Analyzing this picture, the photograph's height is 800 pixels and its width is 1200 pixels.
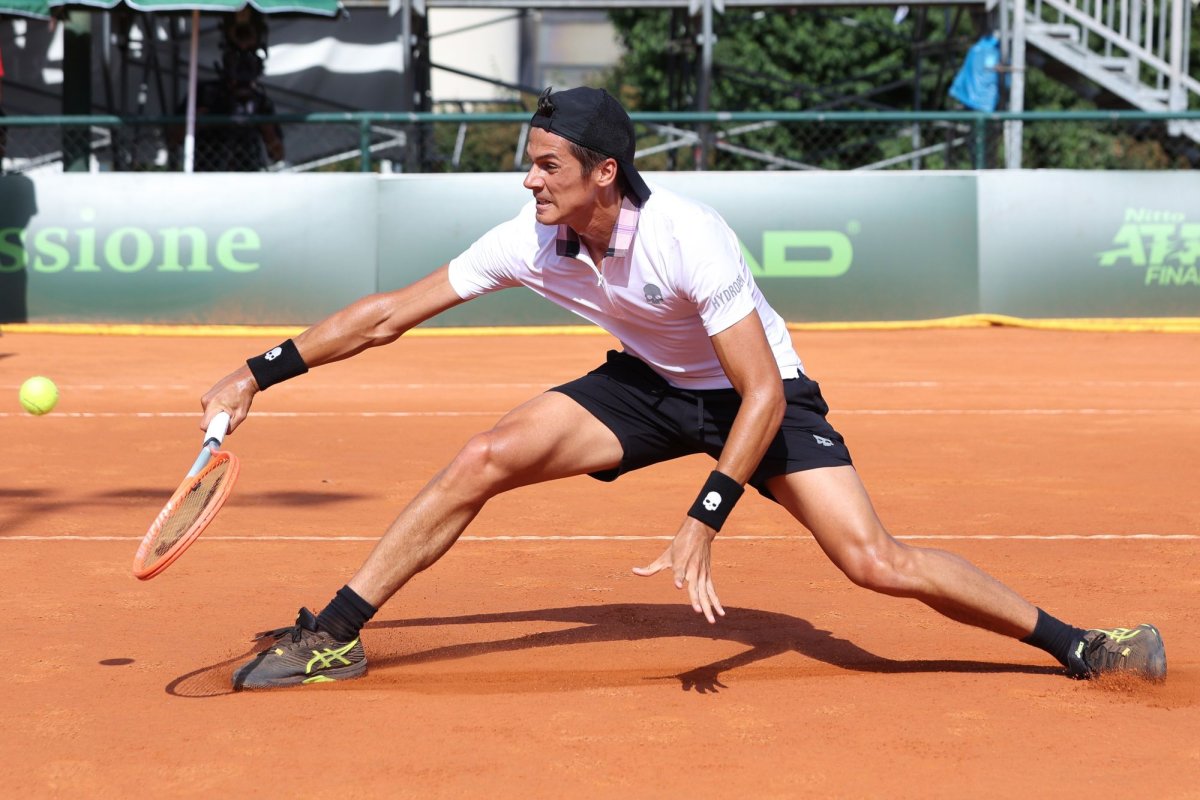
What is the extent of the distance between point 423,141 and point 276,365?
13.7 m

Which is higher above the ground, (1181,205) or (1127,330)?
(1181,205)

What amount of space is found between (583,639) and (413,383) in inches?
285

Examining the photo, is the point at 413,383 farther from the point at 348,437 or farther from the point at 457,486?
the point at 457,486

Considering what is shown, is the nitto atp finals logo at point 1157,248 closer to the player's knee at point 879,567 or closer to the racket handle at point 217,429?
the player's knee at point 879,567

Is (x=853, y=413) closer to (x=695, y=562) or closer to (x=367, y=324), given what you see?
(x=367, y=324)

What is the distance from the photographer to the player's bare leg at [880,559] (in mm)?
4555

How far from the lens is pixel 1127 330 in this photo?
15969mm

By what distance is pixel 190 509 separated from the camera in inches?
181

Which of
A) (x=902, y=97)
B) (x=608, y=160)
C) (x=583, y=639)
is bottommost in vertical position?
(x=583, y=639)

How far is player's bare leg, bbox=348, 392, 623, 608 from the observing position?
15.3 ft

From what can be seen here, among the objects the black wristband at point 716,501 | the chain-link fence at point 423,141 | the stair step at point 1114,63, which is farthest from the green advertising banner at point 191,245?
the black wristband at point 716,501

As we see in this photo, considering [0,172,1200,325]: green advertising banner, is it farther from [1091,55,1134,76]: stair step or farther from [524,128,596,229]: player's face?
[524,128,596,229]: player's face

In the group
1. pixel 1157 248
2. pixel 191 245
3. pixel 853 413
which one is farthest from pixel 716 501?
pixel 1157 248

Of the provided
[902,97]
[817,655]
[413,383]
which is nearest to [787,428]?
[817,655]
